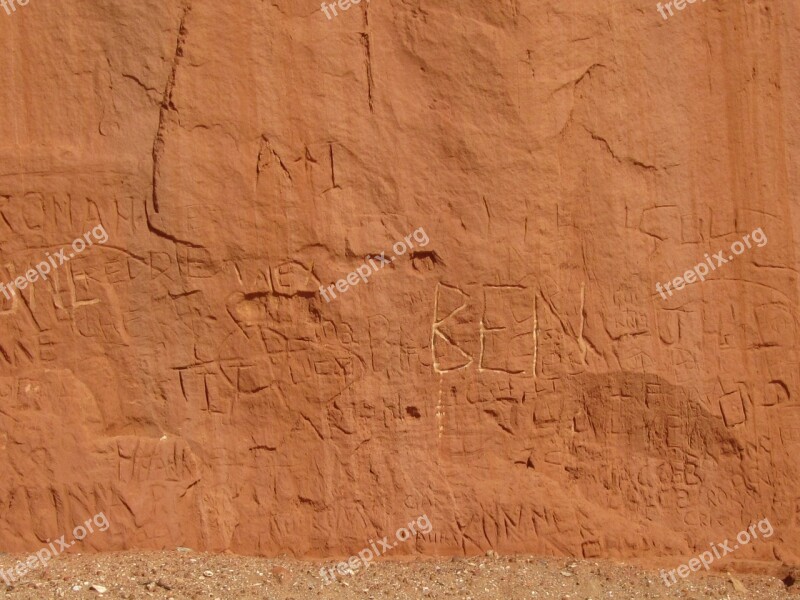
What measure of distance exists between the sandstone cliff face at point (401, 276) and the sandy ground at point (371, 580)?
0.15 meters

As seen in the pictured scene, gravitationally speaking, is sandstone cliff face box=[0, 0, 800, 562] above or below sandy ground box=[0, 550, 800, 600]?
above

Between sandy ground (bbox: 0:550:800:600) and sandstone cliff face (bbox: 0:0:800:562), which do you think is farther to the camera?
sandstone cliff face (bbox: 0:0:800:562)

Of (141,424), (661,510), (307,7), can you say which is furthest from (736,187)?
(141,424)

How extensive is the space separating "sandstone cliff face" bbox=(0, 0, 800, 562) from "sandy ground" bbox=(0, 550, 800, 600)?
0.15m

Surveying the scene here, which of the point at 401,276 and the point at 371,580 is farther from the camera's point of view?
the point at 401,276

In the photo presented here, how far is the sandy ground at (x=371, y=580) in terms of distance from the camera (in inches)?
196

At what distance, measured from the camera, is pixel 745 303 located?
5918 mm

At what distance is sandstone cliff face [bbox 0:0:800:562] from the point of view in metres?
5.42

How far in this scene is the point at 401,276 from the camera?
18.5 feet

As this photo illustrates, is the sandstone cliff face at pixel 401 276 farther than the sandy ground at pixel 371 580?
Yes

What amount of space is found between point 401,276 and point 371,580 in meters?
1.52

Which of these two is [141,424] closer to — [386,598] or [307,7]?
[386,598]

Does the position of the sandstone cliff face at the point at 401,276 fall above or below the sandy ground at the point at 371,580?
above

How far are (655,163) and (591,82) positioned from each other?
21.6 inches
